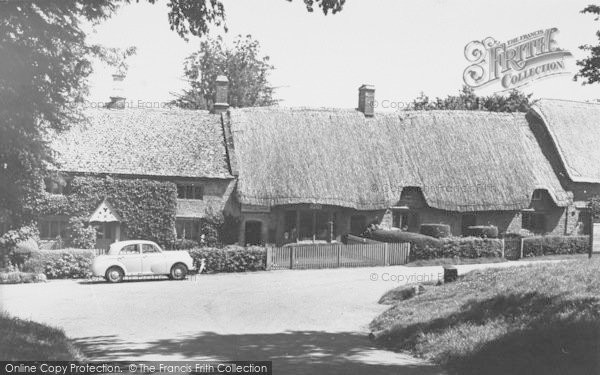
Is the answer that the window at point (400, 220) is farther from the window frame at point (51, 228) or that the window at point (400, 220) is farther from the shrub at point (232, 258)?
the window frame at point (51, 228)

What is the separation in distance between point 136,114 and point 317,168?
1158cm

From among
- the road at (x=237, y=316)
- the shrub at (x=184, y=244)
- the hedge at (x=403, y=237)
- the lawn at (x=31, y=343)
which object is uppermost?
the hedge at (x=403, y=237)

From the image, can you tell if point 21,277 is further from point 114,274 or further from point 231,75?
point 231,75

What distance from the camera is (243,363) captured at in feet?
33.2

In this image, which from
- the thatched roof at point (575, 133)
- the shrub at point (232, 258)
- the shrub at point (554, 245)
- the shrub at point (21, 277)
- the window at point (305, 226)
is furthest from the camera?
the thatched roof at point (575, 133)

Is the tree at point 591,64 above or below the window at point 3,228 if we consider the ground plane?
above

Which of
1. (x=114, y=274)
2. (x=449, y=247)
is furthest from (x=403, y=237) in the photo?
(x=114, y=274)

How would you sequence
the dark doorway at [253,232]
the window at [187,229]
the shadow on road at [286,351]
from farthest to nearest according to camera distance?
the dark doorway at [253,232]
the window at [187,229]
the shadow on road at [286,351]

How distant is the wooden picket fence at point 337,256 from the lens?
28.2 meters

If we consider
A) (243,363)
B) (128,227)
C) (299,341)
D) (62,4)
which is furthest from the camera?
(128,227)

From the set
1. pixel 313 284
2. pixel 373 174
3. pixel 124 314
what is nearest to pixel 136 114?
pixel 373 174

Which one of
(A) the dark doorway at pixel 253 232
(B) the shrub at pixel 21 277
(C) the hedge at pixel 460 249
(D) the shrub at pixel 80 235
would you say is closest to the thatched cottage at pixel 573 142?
(C) the hedge at pixel 460 249

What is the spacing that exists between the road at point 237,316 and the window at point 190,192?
923cm

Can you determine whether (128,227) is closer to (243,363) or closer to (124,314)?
(124,314)
